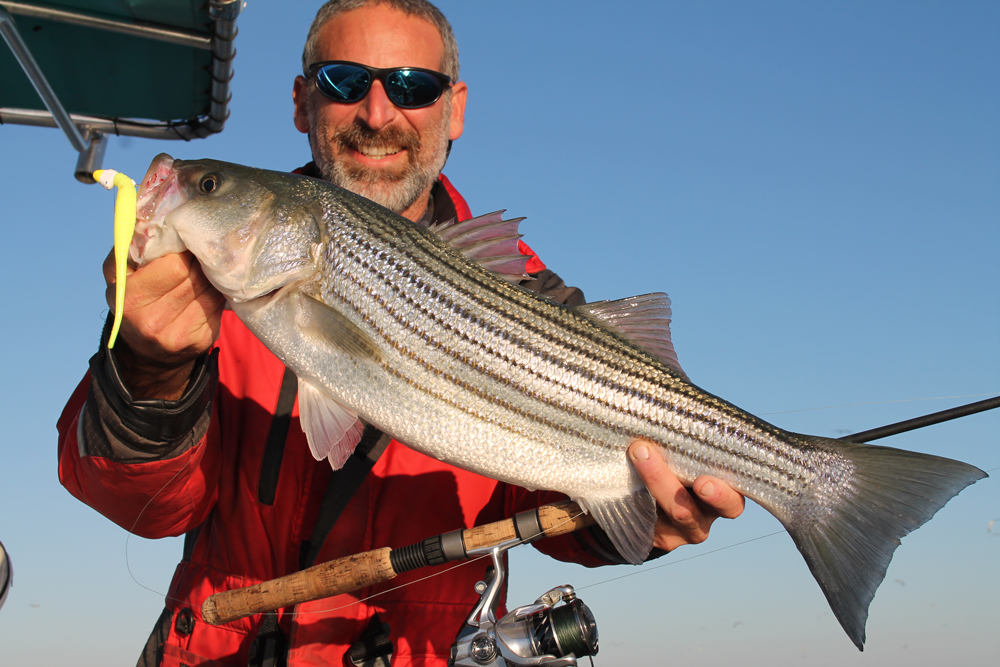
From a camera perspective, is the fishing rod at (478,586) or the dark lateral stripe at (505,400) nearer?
the dark lateral stripe at (505,400)

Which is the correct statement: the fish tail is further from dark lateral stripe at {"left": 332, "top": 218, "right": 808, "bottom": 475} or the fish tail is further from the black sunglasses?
the black sunglasses

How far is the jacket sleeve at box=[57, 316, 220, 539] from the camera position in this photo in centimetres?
334

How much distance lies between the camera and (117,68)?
759cm

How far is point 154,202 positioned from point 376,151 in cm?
210

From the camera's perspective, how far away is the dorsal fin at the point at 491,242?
375 centimetres

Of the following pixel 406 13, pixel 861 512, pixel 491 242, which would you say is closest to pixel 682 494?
pixel 861 512

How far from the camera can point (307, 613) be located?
3.93 metres

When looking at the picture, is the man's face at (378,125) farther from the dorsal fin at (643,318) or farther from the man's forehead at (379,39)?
the dorsal fin at (643,318)

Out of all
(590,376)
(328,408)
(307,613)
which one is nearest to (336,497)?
A: (307,613)

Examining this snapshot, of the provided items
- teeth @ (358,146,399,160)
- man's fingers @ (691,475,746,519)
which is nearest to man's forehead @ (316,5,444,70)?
teeth @ (358,146,399,160)

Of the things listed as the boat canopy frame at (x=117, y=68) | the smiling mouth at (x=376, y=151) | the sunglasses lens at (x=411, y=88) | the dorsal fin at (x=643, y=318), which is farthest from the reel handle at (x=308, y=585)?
the boat canopy frame at (x=117, y=68)

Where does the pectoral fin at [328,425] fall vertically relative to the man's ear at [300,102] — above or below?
below

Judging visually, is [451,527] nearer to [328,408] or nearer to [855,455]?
[328,408]

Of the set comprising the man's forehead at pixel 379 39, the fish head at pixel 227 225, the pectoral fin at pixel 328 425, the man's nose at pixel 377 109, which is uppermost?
the man's forehead at pixel 379 39
